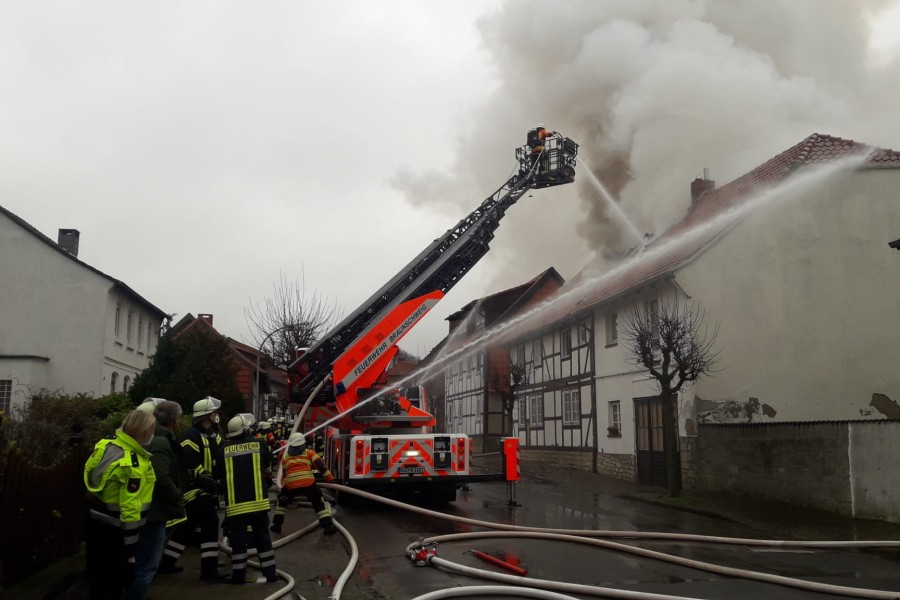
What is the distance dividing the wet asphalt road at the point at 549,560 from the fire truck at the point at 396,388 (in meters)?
0.74

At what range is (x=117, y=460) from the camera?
468 cm

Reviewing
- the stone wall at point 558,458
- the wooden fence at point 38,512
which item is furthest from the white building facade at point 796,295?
the wooden fence at point 38,512

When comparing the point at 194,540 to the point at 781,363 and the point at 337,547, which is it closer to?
the point at 337,547

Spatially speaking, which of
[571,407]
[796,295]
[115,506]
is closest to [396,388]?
[115,506]

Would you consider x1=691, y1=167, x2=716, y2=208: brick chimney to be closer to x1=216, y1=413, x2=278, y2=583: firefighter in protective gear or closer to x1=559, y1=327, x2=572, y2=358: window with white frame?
x1=559, y1=327, x2=572, y2=358: window with white frame

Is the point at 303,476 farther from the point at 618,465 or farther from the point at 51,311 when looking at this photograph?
the point at 51,311

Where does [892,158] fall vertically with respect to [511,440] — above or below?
above

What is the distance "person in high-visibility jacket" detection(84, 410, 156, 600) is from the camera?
183 inches

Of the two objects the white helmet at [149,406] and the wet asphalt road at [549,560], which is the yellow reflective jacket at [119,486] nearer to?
the white helmet at [149,406]

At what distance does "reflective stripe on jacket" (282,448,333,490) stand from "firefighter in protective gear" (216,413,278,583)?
2.21m

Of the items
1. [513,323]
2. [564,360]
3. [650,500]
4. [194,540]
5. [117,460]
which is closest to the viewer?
[117,460]

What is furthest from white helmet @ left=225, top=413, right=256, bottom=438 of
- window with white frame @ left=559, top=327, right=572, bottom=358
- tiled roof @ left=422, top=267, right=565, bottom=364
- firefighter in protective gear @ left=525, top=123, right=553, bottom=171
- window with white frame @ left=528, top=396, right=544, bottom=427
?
tiled roof @ left=422, top=267, right=565, bottom=364

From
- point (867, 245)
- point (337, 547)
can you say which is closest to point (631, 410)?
point (867, 245)

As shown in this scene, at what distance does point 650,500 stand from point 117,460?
11199 mm
